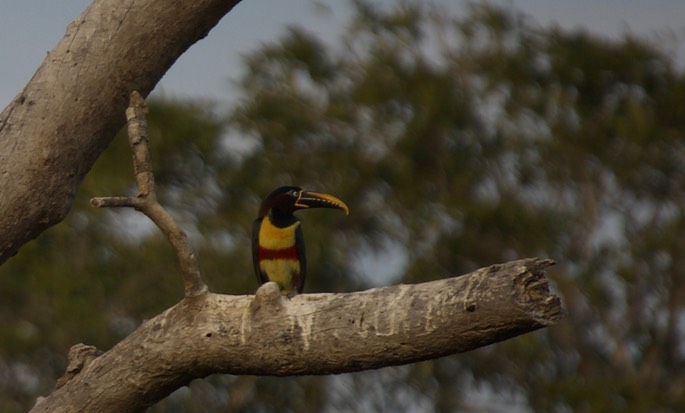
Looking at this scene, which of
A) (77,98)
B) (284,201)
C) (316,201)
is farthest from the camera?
(284,201)

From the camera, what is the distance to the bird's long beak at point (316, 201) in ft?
21.6

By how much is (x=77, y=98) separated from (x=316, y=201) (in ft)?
8.45

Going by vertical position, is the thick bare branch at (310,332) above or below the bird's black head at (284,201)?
below

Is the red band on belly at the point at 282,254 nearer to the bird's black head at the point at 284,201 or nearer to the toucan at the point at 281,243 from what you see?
the toucan at the point at 281,243

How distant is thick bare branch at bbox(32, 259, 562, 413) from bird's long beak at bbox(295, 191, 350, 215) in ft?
6.70

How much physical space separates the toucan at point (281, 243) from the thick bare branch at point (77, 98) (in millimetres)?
2927

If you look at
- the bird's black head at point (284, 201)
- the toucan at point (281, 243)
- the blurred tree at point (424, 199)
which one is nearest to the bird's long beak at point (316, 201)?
the bird's black head at point (284, 201)

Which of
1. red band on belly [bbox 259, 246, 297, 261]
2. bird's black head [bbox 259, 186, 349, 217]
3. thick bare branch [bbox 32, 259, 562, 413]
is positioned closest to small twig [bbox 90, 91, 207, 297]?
thick bare branch [bbox 32, 259, 562, 413]

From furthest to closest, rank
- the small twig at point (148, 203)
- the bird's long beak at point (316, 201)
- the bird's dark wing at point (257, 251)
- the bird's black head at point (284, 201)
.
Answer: the bird's dark wing at point (257, 251), the bird's black head at point (284, 201), the bird's long beak at point (316, 201), the small twig at point (148, 203)

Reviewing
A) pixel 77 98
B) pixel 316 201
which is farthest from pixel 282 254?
pixel 77 98

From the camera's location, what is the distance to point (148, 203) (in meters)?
4.45

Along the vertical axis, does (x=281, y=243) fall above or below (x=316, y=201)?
above

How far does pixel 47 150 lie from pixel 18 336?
47.1 feet

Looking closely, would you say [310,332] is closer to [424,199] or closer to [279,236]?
[279,236]
